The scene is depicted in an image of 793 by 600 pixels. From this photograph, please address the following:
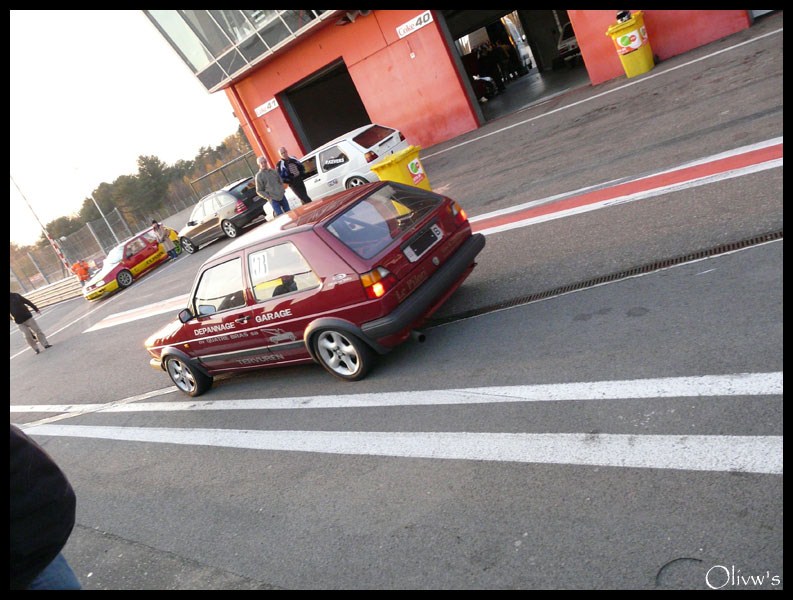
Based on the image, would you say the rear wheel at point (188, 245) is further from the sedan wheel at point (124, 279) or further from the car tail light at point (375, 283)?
the car tail light at point (375, 283)

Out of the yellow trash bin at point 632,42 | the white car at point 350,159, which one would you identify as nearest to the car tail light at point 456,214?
the white car at point 350,159

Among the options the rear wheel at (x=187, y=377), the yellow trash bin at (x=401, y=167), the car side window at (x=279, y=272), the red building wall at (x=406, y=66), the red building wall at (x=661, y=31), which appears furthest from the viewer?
the red building wall at (x=406, y=66)

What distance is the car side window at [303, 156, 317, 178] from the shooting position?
17156 mm

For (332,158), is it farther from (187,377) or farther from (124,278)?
(124,278)

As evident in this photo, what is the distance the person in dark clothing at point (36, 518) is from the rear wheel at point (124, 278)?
69.5 ft

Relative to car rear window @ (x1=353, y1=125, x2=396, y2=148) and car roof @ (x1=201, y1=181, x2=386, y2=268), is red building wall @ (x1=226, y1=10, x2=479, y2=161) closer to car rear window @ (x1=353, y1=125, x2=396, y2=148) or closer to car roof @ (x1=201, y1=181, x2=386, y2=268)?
car rear window @ (x1=353, y1=125, x2=396, y2=148)

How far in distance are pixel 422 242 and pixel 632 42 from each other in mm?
12206

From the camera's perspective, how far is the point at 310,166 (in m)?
17.3

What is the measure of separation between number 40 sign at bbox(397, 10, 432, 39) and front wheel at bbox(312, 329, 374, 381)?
16.2m

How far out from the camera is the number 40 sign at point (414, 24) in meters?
20.2

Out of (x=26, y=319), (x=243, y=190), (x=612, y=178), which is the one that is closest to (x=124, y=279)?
(x=243, y=190)

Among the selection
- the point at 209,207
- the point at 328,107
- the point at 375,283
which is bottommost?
the point at 375,283

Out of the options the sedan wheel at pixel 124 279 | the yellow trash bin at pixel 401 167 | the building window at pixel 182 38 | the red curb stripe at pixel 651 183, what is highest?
the building window at pixel 182 38
